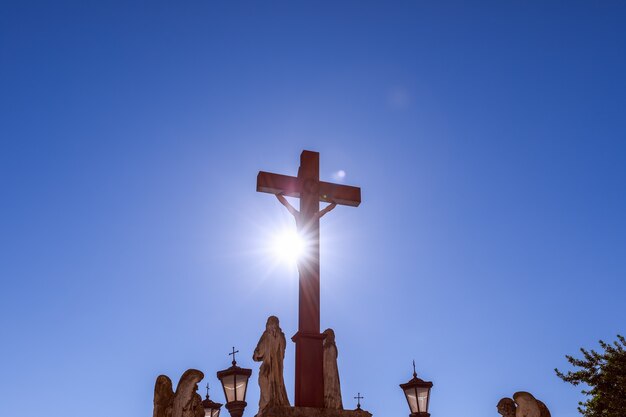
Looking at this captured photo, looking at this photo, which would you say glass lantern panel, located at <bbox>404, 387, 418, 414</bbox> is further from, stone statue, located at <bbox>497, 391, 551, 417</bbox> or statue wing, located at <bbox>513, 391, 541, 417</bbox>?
statue wing, located at <bbox>513, 391, 541, 417</bbox>

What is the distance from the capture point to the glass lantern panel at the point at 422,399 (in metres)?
9.41

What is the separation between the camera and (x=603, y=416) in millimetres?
19953

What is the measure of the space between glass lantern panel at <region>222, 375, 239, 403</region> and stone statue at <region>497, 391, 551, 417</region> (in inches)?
149

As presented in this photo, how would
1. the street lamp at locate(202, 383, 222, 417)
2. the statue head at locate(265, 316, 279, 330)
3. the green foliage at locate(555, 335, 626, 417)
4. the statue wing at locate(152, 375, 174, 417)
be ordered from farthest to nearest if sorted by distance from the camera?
the green foliage at locate(555, 335, 626, 417) < the street lamp at locate(202, 383, 222, 417) < the statue head at locate(265, 316, 279, 330) < the statue wing at locate(152, 375, 174, 417)

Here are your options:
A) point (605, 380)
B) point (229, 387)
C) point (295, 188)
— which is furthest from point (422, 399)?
point (605, 380)

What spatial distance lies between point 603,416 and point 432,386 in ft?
43.3

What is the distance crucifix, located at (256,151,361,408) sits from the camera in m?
9.81

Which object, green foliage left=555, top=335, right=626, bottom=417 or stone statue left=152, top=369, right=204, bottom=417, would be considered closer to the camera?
stone statue left=152, top=369, right=204, bottom=417

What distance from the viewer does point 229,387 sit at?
9570mm

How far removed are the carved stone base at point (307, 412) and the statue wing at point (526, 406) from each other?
2.31 metres

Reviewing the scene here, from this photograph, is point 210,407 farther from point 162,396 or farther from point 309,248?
point 309,248

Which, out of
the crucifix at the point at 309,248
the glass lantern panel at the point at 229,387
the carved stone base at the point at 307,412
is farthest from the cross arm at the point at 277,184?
the carved stone base at the point at 307,412

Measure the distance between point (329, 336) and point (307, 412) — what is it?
4.87ft

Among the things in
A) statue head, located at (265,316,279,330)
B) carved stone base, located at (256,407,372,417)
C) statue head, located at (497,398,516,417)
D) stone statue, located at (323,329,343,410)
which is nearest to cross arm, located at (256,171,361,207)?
statue head, located at (265,316,279,330)
